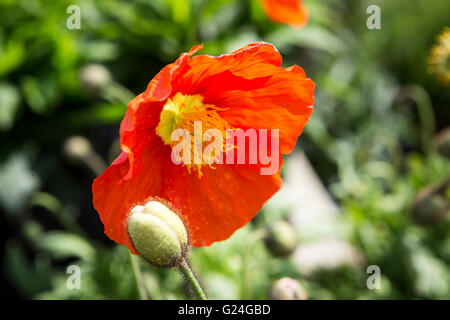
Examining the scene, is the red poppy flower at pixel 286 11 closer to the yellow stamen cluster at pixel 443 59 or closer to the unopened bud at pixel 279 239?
the yellow stamen cluster at pixel 443 59

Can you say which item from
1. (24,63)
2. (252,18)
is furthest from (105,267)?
(252,18)

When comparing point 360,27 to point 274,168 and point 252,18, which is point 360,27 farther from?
point 274,168

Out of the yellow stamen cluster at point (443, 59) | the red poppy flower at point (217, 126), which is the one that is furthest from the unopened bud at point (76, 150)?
the yellow stamen cluster at point (443, 59)

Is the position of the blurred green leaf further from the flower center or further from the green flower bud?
the green flower bud

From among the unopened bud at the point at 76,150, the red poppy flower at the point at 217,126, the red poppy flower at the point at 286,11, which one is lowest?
the red poppy flower at the point at 217,126

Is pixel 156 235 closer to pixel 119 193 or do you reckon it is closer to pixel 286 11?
pixel 119 193
